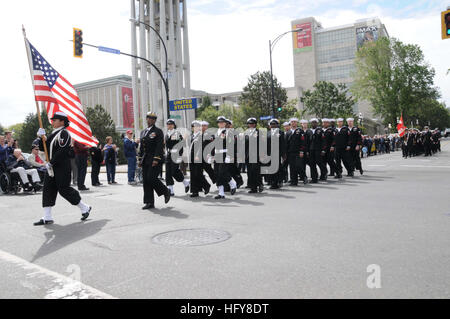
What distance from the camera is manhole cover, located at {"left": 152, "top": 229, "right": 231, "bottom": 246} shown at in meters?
5.27

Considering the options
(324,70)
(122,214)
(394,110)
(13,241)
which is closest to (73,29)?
(122,214)

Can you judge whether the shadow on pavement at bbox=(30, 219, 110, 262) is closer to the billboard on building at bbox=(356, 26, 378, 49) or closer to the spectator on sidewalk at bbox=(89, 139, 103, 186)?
the spectator on sidewalk at bbox=(89, 139, 103, 186)

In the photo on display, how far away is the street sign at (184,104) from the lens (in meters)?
21.0

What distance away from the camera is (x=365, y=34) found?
107 m

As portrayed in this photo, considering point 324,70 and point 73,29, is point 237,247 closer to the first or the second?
point 73,29

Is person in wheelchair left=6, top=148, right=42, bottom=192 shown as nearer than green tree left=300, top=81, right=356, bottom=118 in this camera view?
Yes

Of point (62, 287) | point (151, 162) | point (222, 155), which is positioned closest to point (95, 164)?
point (222, 155)

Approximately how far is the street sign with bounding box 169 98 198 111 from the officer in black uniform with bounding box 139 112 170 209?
11921 millimetres

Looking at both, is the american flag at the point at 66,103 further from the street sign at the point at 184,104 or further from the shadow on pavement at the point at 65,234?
the street sign at the point at 184,104

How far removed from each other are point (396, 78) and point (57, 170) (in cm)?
5656

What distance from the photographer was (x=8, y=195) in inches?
478

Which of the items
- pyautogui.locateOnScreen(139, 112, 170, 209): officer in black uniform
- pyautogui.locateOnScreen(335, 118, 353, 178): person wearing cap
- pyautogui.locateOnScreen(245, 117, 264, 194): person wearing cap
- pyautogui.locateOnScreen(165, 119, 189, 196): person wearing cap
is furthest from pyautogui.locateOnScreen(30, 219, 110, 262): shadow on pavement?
pyautogui.locateOnScreen(335, 118, 353, 178): person wearing cap

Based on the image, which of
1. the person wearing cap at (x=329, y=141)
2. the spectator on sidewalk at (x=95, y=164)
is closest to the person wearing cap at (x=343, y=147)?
the person wearing cap at (x=329, y=141)

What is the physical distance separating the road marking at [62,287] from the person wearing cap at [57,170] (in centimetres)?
Result: 260
